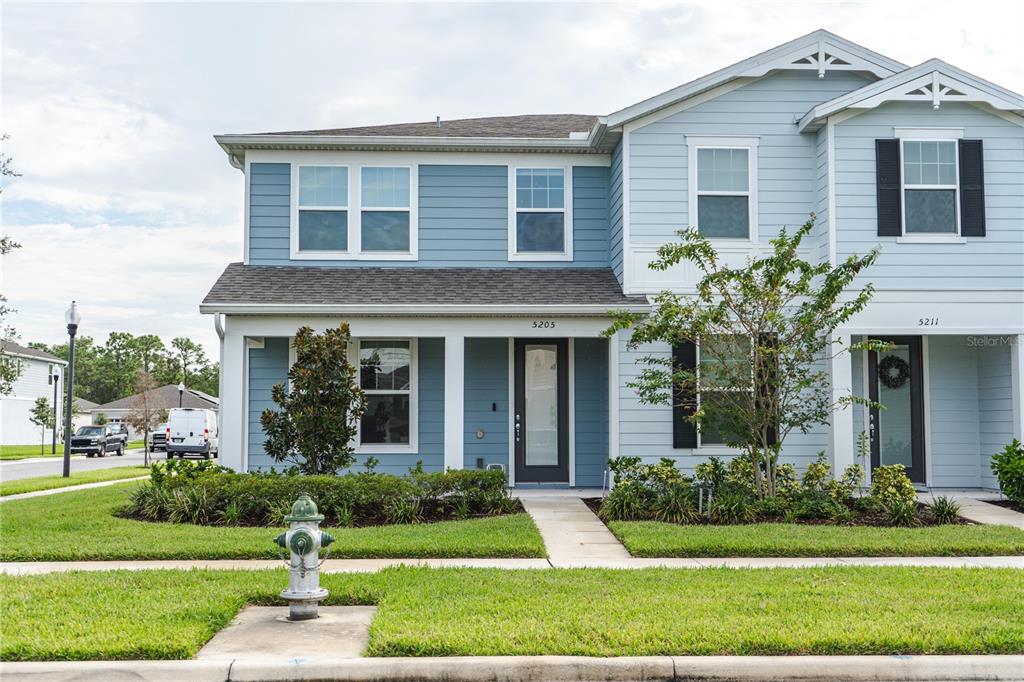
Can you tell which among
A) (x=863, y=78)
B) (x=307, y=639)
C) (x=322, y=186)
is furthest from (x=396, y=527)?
(x=863, y=78)

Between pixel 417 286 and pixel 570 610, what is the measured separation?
8.67 meters

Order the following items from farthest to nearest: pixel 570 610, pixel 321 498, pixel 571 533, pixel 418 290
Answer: pixel 418 290, pixel 321 498, pixel 571 533, pixel 570 610

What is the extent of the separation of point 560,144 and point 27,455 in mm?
29977

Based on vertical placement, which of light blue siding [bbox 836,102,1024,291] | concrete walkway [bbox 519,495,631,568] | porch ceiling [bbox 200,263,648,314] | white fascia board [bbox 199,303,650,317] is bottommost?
concrete walkway [bbox 519,495,631,568]

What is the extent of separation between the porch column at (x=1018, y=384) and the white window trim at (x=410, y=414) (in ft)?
30.6

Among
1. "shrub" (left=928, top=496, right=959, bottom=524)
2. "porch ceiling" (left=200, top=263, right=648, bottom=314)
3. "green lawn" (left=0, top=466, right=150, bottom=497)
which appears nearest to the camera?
"shrub" (left=928, top=496, right=959, bottom=524)

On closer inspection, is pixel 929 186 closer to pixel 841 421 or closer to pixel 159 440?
pixel 841 421

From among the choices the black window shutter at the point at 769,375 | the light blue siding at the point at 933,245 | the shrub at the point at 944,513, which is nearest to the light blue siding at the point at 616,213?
the black window shutter at the point at 769,375

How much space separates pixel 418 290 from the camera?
14570 millimetres

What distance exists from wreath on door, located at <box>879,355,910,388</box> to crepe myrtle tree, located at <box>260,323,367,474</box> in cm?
854

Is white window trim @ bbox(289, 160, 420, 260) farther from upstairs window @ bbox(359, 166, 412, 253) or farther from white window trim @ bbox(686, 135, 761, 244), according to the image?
white window trim @ bbox(686, 135, 761, 244)

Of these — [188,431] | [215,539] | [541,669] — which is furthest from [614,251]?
[188,431]

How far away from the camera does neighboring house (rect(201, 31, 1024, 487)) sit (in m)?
14.2

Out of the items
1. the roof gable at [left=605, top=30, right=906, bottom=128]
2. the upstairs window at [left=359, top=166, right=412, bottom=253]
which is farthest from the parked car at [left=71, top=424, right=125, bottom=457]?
the roof gable at [left=605, top=30, right=906, bottom=128]
